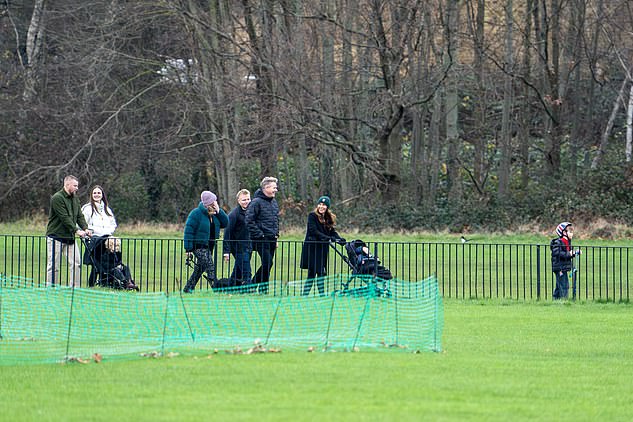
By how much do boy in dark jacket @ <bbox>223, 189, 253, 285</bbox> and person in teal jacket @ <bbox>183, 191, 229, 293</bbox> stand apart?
28cm

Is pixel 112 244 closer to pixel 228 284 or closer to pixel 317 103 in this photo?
pixel 228 284

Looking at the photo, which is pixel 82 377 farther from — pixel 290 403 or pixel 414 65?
pixel 414 65

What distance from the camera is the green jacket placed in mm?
18938

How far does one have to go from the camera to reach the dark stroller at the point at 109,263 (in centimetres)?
1892

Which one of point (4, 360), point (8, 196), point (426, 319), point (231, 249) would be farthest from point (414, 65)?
point (4, 360)

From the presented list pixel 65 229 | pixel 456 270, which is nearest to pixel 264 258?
pixel 65 229

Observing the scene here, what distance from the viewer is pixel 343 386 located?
1012 cm

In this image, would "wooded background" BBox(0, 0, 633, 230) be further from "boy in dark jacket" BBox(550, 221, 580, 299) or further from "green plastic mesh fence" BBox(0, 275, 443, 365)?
"green plastic mesh fence" BBox(0, 275, 443, 365)

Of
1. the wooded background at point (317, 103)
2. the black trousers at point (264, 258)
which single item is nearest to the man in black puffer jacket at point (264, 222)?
the black trousers at point (264, 258)

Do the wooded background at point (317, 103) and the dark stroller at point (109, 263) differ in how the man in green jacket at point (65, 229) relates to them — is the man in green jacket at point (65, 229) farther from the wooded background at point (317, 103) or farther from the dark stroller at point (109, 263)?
the wooded background at point (317, 103)

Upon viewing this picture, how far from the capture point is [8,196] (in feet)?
135

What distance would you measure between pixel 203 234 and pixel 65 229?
2373 mm

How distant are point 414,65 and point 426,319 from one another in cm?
2490

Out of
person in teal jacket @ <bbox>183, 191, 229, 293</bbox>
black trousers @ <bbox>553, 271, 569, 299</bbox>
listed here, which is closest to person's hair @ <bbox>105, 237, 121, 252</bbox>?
person in teal jacket @ <bbox>183, 191, 229, 293</bbox>
